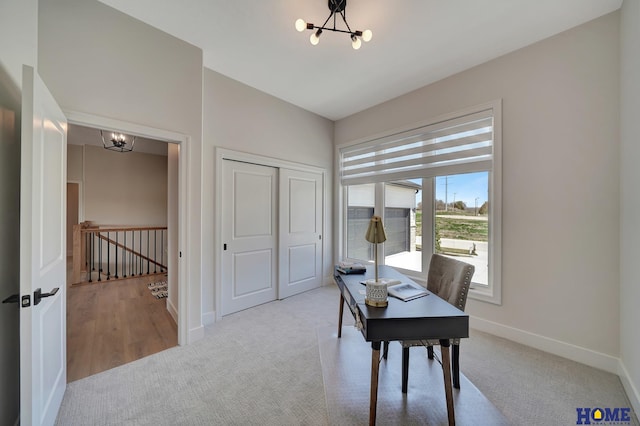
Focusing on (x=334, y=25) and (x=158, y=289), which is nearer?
(x=334, y=25)

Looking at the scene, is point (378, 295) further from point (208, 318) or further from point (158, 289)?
point (158, 289)

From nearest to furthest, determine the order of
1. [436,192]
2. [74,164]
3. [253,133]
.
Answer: [436,192] → [253,133] → [74,164]

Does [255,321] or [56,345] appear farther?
[255,321]

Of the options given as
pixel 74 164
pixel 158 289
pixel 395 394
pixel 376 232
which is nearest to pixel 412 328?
pixel 376 232

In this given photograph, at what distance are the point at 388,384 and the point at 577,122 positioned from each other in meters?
2.78

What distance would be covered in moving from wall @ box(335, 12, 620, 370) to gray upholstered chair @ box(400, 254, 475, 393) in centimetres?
102

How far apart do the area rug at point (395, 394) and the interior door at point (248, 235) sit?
1.41 metres

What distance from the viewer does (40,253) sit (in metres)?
1.30

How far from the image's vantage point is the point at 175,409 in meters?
1.66

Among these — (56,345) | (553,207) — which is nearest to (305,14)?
(553,207)

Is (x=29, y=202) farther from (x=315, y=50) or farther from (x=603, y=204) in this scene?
(x=603, y=204)

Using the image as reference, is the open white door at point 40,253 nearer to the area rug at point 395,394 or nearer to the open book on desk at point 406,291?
the area rug at point 395,394

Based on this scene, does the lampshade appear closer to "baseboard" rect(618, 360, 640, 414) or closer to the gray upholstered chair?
the gray upholstered chair

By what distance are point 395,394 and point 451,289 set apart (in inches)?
34.3
